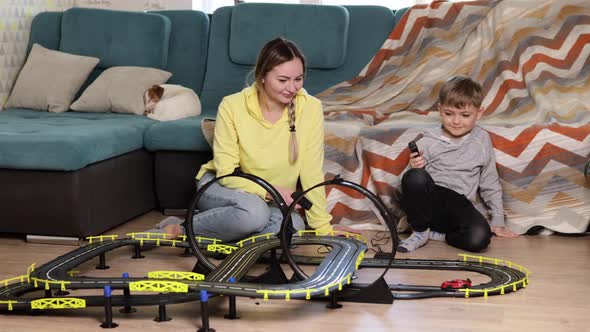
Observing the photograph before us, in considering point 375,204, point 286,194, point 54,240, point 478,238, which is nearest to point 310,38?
point 286,194

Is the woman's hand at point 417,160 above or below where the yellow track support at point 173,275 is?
above

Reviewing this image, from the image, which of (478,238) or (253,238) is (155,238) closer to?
(253,238)

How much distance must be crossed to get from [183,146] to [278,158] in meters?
0.67

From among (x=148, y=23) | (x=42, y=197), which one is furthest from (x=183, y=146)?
(x=148, y=23)

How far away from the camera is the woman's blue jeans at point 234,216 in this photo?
263 cm

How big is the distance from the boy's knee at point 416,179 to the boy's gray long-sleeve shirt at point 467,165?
10 cm

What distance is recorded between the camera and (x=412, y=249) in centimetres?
278

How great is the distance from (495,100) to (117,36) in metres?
1.87

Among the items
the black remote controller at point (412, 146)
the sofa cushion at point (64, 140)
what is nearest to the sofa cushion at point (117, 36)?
the sofa cushion at point (64, 140)

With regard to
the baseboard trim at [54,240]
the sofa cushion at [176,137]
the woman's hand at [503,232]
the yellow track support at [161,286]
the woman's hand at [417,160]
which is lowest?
the baseboard trim at [54,240]

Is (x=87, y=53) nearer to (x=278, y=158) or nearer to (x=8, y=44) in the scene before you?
(x=8, y=44)

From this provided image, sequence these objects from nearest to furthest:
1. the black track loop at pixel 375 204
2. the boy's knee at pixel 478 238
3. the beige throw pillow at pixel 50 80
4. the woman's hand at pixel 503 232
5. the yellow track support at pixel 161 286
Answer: the yellow track support at pixel 161 286 < the black track loop at pixel 375 204 < the boy's knee at pixel 478 238 < the woman's hand at pixel 503 232 < the beige throw pillow at pixel 50 80

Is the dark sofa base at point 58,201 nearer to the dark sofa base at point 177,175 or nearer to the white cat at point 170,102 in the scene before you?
the dark sofa base at point 177,175

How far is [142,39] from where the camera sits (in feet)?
12.9
